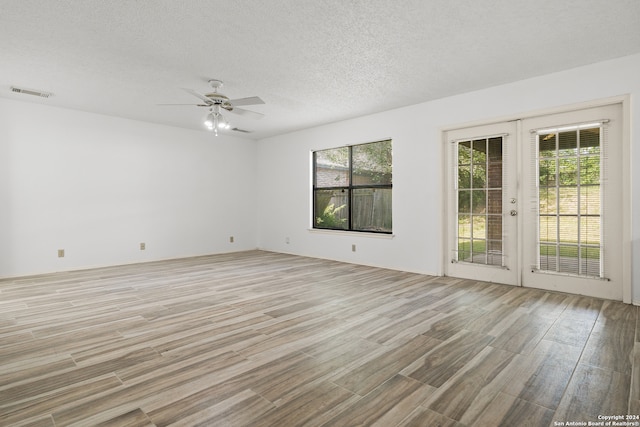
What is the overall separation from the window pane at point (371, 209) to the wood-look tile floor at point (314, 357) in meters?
1.73

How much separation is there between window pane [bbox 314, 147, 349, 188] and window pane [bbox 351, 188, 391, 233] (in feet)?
1.42

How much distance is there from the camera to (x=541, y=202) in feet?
13.0

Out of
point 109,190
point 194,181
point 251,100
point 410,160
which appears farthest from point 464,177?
point 109,190

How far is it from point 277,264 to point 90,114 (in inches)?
153

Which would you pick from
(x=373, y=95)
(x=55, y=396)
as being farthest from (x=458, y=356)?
(x=373, y=95)

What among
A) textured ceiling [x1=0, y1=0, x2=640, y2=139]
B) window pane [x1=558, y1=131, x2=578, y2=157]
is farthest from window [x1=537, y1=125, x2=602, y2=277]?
textured ceiling [x1=0, y1=0, x2=640, y2=139]

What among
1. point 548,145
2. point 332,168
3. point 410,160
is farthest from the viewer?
point 332,168

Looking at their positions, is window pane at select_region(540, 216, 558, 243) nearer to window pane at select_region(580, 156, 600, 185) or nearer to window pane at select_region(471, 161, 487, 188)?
window pane at select_region(580, 156, 600, 185)

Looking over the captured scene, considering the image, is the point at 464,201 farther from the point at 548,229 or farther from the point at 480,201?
the point at 548,229

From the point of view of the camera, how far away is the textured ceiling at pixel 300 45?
2.57 metres

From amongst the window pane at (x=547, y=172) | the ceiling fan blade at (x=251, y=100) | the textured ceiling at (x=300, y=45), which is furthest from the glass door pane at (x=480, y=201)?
the ceiling fan blade at (x=251, y=100)

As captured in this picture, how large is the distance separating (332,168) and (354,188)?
0.67m

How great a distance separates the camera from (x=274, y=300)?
140 inches

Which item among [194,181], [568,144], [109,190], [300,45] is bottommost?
[109,190]
